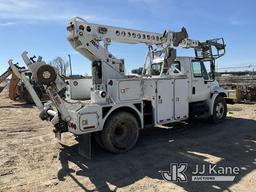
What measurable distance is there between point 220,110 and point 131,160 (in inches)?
226

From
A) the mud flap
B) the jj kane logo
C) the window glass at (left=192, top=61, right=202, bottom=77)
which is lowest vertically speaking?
the jj kane logo

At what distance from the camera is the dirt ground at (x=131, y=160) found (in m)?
5.88


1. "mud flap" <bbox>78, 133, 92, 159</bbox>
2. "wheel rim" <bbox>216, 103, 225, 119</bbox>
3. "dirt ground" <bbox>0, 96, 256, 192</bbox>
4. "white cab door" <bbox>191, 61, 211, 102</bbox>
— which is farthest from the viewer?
"wheel rim" <bbox>216, 103, 225, 119</bbox>

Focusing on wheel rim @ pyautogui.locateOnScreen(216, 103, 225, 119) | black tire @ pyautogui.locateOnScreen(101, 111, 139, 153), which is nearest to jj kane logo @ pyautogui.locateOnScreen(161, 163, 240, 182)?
black tire @ pyautogui.locateOnScreen(101, 111, 139, 153)

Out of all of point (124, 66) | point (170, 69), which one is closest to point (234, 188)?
point (124, 66)

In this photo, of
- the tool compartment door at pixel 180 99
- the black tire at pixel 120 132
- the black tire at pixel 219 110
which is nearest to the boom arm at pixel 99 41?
the black tire at pixel 120 132

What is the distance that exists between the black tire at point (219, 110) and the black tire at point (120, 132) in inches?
173

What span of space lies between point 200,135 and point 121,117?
3.22 m

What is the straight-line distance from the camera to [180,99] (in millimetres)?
9719

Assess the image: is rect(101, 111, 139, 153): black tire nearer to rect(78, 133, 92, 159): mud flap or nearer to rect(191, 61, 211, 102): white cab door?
rect(78, 133, 92, 159): mud flap

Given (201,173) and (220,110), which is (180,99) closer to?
(220,110)

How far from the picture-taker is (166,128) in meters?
11.1

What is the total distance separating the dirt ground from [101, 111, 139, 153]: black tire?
0.23 metres

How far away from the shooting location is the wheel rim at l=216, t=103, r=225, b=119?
11.8m
